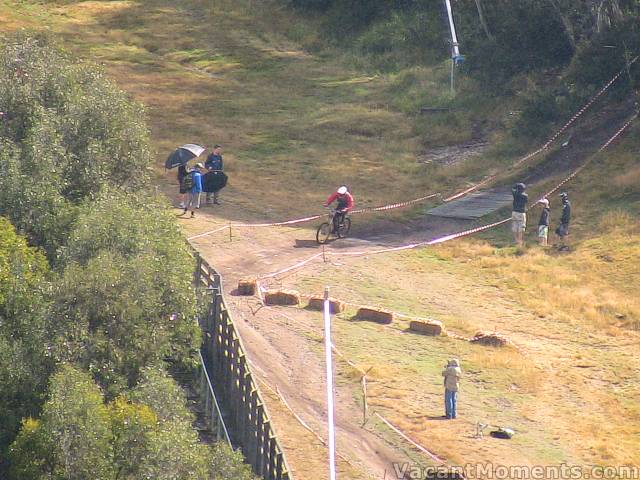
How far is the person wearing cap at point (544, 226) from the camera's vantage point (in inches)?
1318

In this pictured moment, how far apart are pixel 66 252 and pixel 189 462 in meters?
5.36

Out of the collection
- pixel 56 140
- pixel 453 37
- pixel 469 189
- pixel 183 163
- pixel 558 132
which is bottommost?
pixel 469 189

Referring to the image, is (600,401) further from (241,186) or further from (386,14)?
(386,14)

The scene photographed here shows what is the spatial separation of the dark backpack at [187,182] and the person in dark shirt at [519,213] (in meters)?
9.79

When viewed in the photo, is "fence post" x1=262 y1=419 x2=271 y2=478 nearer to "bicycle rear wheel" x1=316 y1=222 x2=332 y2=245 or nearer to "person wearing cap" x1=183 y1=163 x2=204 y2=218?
"bicycle rear wheel" x1=316 y1=222 x2=332 y2=245

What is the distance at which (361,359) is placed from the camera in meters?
24.9

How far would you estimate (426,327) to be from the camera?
89.4 feet

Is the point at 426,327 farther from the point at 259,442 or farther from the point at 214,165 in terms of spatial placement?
the point at 214,165

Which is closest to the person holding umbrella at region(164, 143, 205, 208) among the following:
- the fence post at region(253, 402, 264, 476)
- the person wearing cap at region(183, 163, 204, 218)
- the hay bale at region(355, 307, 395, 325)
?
the person wearing cap at region(183, 163, 204, 218)

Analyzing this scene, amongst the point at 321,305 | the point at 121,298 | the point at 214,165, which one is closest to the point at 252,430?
the point at 121,298

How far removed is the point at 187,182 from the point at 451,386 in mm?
14944

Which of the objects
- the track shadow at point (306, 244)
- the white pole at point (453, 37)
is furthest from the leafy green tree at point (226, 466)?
the white pole at point (453, 37)

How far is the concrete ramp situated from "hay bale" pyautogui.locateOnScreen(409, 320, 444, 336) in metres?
9.87

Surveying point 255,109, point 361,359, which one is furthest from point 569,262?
point 255,109
